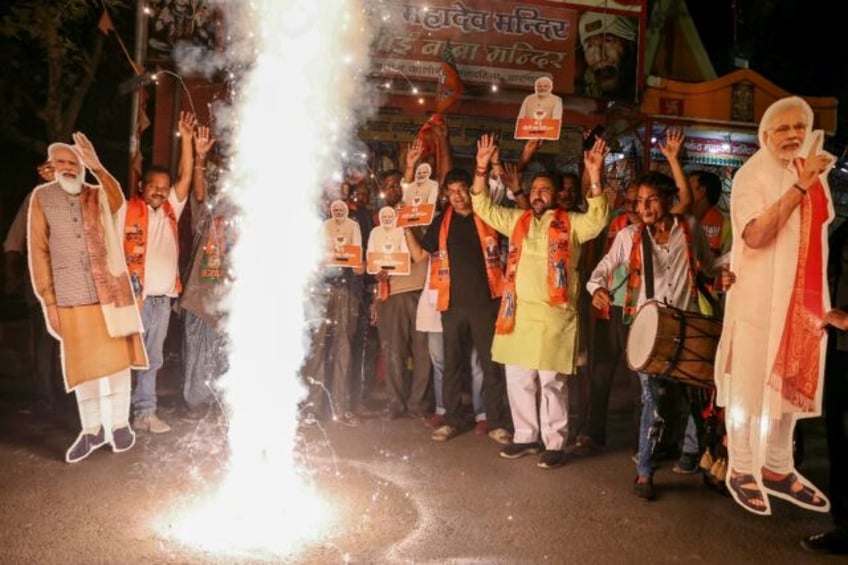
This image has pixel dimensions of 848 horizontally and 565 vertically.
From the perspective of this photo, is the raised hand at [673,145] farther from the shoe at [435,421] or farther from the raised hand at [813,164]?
the shoe at [435,421]

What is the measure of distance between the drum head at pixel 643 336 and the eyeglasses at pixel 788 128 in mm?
1282

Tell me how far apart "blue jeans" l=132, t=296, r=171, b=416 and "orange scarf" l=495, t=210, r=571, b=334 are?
2957 millimetres

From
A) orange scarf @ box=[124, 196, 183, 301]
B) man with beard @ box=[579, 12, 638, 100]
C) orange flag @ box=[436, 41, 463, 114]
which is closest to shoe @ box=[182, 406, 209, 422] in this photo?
orange scarf @ box=[124, 196, 183, 301]

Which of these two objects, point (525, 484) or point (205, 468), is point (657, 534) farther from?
point (205, 468)

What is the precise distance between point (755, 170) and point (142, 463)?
15.2ft

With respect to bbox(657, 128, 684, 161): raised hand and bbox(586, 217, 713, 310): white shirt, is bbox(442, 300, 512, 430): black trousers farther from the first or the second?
bbox(657, 128, 684, 161): raised hand

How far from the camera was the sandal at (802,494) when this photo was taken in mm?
4230

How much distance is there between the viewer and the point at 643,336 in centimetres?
501

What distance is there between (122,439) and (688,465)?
432cm

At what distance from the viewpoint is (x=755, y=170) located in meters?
4.50

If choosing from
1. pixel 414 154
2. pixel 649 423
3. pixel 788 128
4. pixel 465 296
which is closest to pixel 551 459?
pixel 649 423

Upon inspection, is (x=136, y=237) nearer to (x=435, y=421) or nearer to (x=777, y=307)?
(x=435, y=421)

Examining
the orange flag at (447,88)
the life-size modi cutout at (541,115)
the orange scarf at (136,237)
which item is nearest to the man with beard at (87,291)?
the orange scarf at (136,237)

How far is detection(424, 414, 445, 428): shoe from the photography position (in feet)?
23.0
